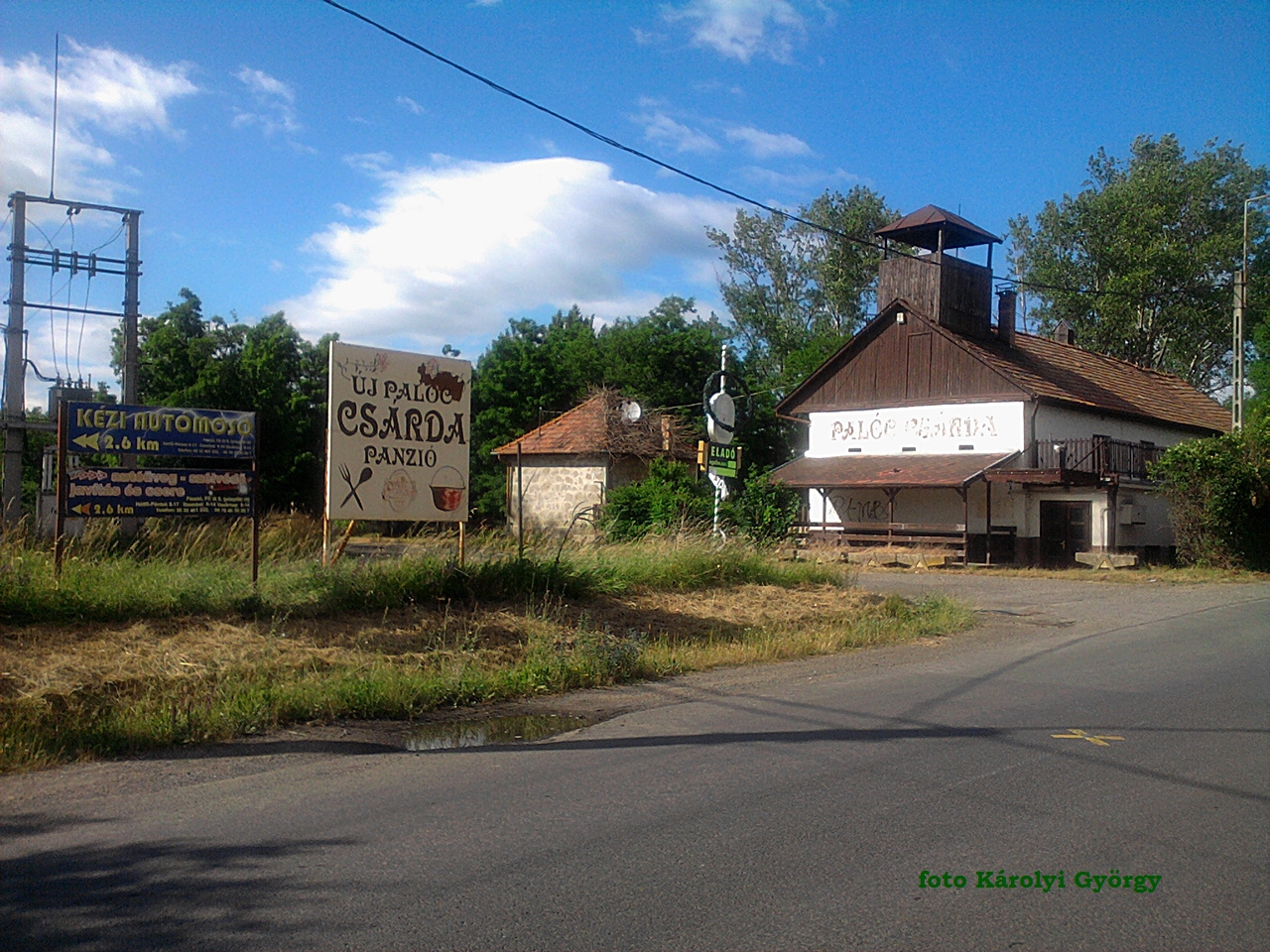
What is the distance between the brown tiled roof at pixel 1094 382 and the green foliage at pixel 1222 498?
5.36 metres

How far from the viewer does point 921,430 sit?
3619 cm

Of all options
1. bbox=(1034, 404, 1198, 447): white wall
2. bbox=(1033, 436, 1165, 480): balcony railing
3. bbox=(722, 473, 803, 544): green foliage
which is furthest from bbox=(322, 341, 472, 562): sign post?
bbox=(1034, 404, 1198, 447): white wall

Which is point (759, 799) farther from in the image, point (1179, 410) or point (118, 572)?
point (1179, 410)

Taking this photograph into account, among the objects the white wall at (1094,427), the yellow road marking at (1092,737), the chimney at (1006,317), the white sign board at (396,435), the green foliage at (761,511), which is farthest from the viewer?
the chimney at (1006,317)

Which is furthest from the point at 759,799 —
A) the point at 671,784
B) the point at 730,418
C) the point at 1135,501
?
the point at 1135,501

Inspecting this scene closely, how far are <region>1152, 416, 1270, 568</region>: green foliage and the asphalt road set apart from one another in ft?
71.8

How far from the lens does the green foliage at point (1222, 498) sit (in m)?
28.0

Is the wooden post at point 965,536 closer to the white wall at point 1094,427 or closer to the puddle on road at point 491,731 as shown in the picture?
the white wall at point 1094,427

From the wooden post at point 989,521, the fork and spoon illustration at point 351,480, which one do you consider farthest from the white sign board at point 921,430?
the fork and spoon illustration at point 351,480

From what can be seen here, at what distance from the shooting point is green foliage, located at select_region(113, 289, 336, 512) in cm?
3650

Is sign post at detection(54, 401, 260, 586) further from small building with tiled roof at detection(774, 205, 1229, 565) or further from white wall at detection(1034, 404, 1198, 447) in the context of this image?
white wall at detection(1034, 404, 1198, 447)

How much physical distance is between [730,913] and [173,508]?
27.8 feet

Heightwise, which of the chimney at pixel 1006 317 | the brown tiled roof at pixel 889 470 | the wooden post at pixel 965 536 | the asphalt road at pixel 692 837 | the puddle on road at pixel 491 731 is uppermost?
the chimney at pixel 1006 317

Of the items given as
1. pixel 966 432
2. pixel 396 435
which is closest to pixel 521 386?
pixel 966 432
